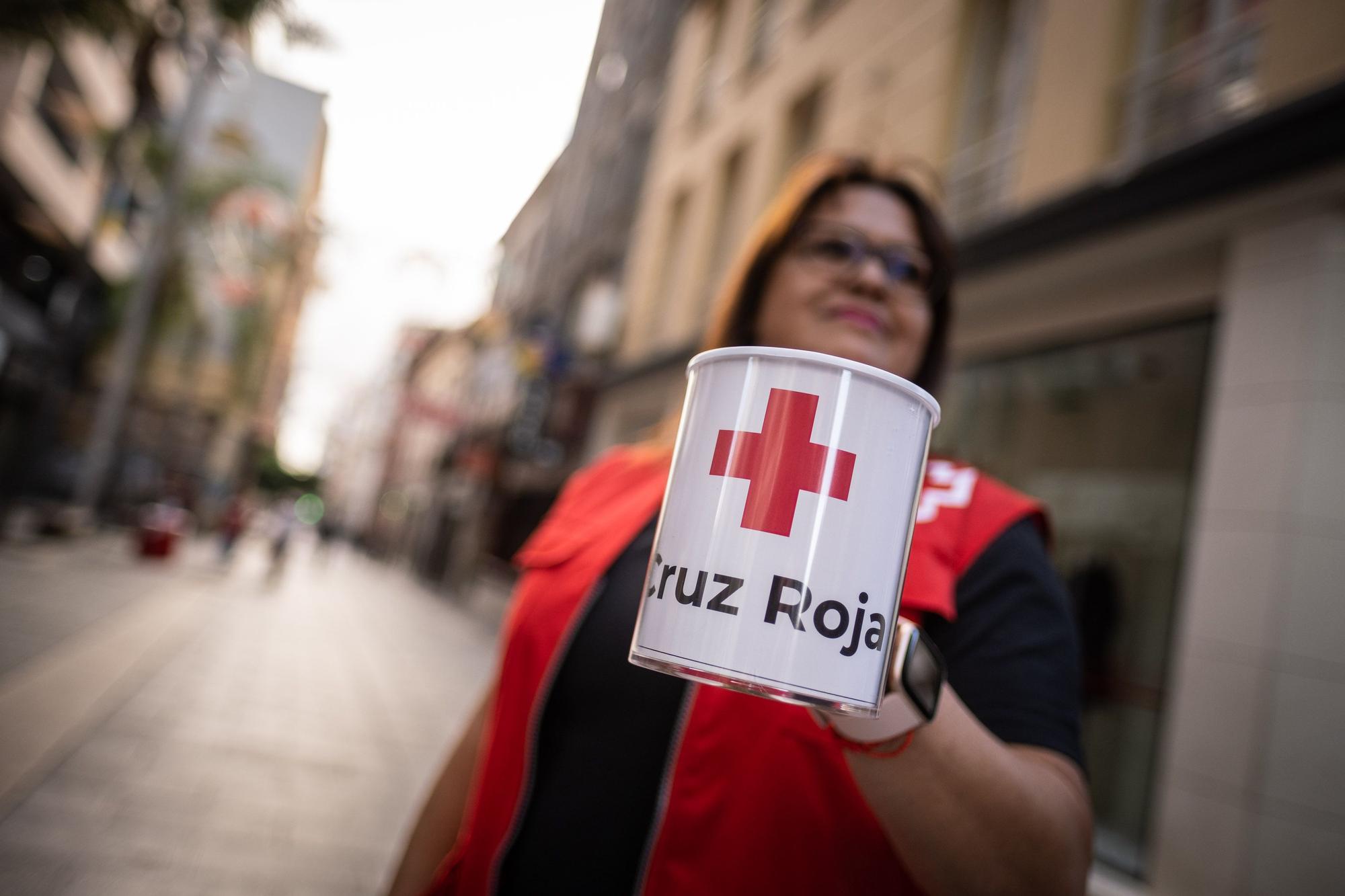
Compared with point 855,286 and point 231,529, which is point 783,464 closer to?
point 855,286

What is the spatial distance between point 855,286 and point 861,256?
87mm

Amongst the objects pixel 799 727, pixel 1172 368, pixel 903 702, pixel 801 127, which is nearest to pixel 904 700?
pixel 903 702

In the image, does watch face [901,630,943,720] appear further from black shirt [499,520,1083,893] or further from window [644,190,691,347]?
window [644,190,691,347]

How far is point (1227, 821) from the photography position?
3.38 meters

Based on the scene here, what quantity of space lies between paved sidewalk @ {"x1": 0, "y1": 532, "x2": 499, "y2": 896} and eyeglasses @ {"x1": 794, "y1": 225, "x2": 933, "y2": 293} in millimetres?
2755

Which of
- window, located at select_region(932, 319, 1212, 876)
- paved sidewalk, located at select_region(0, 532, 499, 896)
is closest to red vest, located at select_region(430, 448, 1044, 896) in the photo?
paved sidewalk, located at select_region(0, 532, 499, 896)

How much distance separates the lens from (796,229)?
1485 mm

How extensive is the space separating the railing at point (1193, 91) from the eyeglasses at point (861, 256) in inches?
148

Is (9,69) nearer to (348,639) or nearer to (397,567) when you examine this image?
(348,639)

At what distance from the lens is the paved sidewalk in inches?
116

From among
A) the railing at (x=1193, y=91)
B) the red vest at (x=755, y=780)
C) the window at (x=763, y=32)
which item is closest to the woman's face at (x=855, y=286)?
the red vest at (x=755, y=780)

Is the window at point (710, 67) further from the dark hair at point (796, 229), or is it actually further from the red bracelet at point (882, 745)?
the red bracelet at point (882, 745)

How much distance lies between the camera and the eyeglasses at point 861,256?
4.40 ft

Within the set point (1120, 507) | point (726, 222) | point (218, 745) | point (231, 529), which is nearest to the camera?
point (218, 745)
